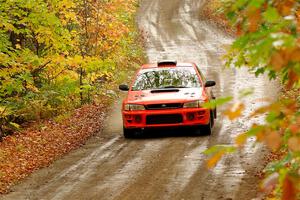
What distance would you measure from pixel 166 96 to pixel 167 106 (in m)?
0.31

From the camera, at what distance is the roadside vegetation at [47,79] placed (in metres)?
13.0

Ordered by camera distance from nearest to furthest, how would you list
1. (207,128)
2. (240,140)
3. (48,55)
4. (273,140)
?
(273,140)
(240,140)
(207,128)
(48,55)

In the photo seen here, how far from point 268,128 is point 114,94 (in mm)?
18828

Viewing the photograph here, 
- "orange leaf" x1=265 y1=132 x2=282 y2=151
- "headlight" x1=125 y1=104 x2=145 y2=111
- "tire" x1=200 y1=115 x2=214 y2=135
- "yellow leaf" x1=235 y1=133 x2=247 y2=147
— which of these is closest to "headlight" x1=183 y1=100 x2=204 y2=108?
"tire" x1=200 y1=115 x2=214 y2=135

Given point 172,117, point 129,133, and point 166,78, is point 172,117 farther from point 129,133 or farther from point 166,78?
point 166,78

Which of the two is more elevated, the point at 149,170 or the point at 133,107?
the point at 133,107

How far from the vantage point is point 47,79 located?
57.5 ft

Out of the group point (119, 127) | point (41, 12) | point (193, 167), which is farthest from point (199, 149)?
point (41, 12)

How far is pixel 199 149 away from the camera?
11711mm

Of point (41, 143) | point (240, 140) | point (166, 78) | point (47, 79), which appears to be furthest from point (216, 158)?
point (47, 79)

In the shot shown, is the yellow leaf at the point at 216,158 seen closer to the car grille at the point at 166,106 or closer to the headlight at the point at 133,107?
the car grille at the point at 166,106

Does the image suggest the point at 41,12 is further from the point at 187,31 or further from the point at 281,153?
the point at 187,31

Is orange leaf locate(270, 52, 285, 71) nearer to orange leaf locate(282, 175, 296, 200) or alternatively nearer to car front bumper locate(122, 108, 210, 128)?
orange leaf locate(282, 175, 296, 200)

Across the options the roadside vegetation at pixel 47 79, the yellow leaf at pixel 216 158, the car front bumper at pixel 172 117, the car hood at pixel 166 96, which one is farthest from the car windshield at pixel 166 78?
the yellow leaf at pixel 216 158
